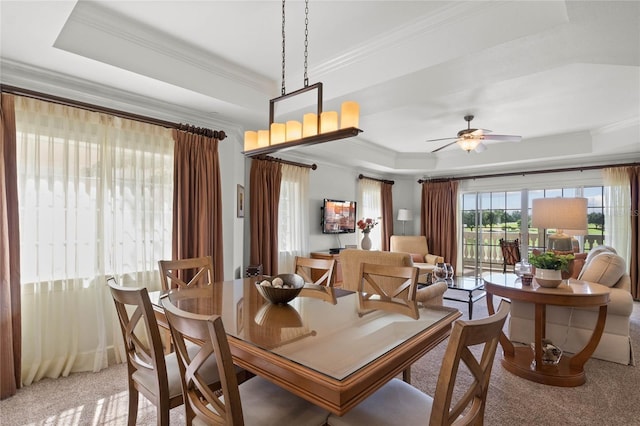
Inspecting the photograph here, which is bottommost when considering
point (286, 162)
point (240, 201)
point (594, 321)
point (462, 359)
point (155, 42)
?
point (594, 321)

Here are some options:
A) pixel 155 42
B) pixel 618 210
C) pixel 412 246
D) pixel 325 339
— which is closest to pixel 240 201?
pixel 155 42

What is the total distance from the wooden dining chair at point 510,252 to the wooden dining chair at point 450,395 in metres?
5.85

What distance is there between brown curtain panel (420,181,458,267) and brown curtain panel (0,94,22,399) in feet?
22.2

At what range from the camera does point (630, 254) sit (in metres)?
5.17

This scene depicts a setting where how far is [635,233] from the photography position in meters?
5.12

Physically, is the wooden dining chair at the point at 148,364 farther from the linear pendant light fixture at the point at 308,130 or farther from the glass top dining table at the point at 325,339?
the linear pendant light fixture at the point at 308,130

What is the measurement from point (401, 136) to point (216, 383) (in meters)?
4.57

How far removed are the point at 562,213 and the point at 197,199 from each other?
3482 millimetres

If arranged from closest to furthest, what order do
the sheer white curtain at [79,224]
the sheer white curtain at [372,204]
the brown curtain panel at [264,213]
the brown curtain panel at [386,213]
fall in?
the sheer white curtain at [79,224] < the brown curtain panel at [264,213] < the sheer white curtain at [372,204] < the brown curtain panel at [386,213]

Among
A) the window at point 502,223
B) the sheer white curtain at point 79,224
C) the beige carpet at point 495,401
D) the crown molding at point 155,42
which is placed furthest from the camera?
the window at point 502,223

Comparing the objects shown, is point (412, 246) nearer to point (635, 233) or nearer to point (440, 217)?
point (440, 217)

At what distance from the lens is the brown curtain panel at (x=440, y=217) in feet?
23.2

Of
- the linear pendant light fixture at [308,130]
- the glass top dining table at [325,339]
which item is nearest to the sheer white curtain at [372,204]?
the linear pendant light fixture at [308,130]

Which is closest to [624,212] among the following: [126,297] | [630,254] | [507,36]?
[630,254]
